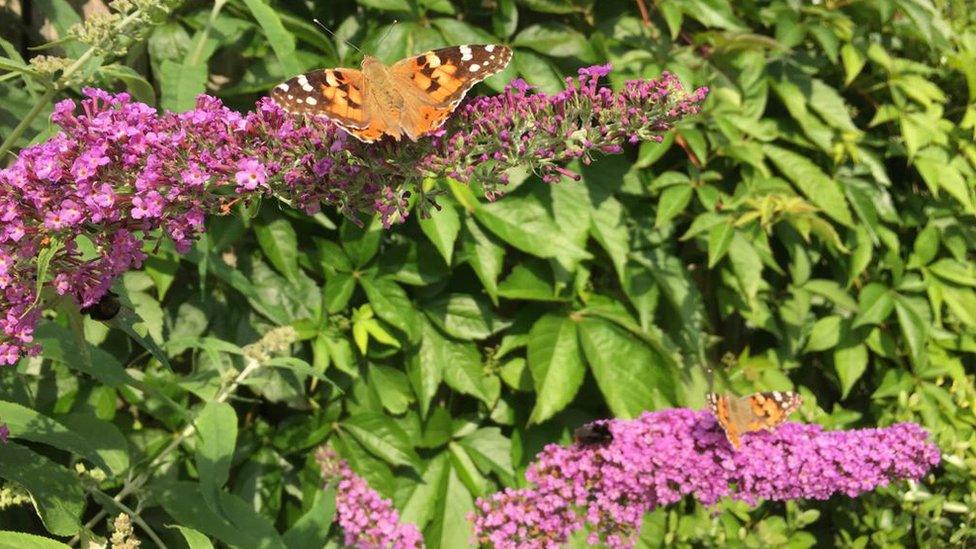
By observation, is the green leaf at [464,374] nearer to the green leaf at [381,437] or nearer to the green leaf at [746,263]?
the green leaf at [381,437]

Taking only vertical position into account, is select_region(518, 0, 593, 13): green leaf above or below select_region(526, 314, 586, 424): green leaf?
above

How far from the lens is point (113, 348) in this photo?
280 centimetres

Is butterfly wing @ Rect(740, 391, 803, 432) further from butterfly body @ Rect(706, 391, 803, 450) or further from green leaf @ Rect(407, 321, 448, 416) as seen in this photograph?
green leaf @ Rect(407, 321, 448, 416)

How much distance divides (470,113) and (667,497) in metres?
1.35

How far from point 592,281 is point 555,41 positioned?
896mm

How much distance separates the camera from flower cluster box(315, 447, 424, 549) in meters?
2.77

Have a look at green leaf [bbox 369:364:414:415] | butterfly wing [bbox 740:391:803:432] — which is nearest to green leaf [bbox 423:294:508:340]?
green leaf [bbox 369:364:414:415]

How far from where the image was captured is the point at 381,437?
3061 mm

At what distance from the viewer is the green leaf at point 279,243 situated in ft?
9.50

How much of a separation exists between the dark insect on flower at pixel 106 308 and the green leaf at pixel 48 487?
17.6 inches

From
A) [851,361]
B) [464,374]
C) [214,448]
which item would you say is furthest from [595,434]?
[851,361]

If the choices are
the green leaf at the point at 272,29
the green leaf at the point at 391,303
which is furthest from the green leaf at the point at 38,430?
the green leaf at the point at 391,303

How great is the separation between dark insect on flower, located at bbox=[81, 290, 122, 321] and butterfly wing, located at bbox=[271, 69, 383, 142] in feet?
1.48

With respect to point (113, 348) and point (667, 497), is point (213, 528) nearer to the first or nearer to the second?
point (113, 348)
